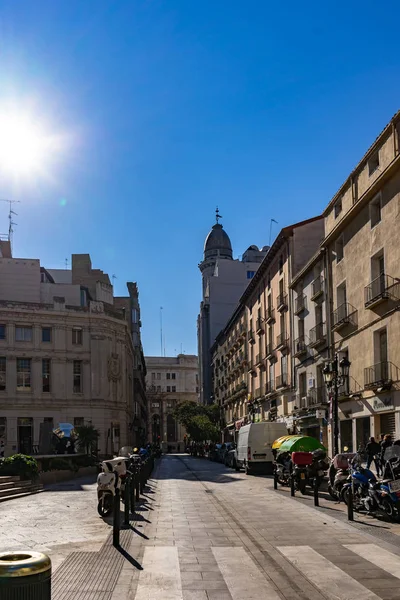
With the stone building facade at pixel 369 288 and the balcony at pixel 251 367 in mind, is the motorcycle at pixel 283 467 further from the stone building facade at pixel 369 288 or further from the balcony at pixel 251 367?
the balcony at pixel 251 367

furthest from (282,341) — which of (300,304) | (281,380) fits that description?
(300,304)

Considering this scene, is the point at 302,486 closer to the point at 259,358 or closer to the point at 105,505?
the point at 105,505

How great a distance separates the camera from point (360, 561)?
932 centimetres

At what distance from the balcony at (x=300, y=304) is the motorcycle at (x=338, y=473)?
19970 mm

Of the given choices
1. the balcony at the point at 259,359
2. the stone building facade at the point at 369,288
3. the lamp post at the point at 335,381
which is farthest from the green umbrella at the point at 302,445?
the balcony at the point at 259,359

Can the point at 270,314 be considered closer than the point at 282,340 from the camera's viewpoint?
No

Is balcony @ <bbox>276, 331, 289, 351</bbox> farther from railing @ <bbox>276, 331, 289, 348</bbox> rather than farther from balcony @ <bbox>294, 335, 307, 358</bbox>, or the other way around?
balcony @ <bbox>294, 335, 307, 358</bbox>

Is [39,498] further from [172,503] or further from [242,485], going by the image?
[242,485]

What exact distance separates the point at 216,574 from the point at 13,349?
4915cm

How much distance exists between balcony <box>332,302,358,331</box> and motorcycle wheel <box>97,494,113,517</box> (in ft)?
Answer: 52.0

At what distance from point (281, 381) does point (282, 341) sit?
286cm

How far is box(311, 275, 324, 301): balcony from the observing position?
33.4 metres

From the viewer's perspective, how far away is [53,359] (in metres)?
56.5

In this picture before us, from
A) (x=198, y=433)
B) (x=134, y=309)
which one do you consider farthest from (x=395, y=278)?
(x=134, y=309)
